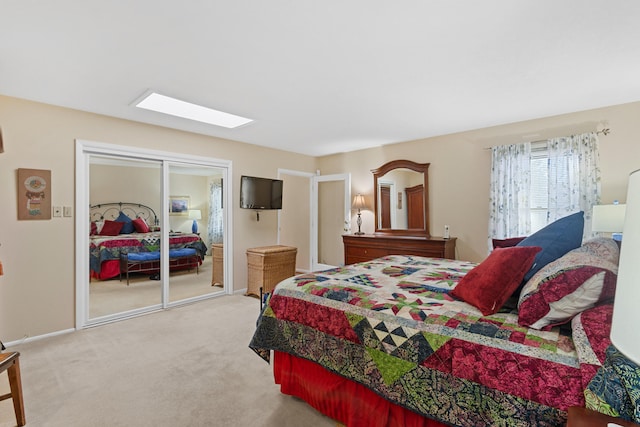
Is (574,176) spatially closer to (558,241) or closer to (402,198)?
(402,198)

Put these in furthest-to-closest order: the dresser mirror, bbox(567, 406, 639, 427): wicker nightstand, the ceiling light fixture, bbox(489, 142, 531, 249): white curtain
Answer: the dresser mirror, bbox(489, 142, 531, 249): white curtain, the ceiling light fixture, bbox(567, 406, 639, 427): wicker nightstand

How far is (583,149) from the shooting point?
11.1 ft

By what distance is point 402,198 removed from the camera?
4.98m

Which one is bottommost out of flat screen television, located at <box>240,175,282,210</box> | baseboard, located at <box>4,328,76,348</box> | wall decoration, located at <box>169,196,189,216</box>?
baseboard, located at <box>4,328,76,348</box>

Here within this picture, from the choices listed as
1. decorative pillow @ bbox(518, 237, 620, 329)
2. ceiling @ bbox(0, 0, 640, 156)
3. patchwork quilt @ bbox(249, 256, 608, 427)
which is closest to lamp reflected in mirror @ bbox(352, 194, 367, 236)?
ceiling @ bbox(0, 0, 640, 156)

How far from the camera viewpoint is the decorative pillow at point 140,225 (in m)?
3.95

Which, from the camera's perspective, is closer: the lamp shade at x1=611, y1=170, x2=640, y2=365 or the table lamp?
the lamp shade at x1=611, y1=170, x2=640, y2=365

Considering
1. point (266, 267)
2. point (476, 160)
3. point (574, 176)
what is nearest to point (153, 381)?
point (266, 267)

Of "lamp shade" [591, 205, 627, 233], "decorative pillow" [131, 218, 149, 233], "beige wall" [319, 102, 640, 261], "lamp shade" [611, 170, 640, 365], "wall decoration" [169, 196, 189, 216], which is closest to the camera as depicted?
"lamp shade" [611, 170, 640, 365]

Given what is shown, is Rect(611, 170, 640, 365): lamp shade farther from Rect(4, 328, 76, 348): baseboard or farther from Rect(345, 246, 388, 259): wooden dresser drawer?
Rect(4, 328, 76, 348): baseboard

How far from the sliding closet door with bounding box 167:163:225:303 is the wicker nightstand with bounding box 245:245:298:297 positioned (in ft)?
1.58

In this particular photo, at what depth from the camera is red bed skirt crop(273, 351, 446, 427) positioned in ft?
5.11

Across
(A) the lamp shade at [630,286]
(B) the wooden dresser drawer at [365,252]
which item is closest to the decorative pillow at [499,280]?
(A) the lamp shade at [630,286]

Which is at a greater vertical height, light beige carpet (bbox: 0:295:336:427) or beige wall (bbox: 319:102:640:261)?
beige wall (bbox: 319:102:640:261)
